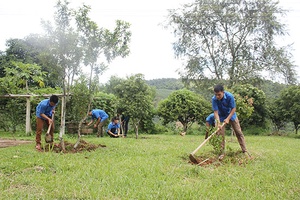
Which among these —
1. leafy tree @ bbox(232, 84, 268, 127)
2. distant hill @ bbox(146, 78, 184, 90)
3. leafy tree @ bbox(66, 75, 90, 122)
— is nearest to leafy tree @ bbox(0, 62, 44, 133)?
leafy tree @ bbox(66, 75, 90, 122)

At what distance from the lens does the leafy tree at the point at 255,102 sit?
1708cm

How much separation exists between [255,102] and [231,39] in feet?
21.5

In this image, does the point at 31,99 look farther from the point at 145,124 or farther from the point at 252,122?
the point at 252,122

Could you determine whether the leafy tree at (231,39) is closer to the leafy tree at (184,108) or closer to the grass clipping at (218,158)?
the leafy tree at (184,108)

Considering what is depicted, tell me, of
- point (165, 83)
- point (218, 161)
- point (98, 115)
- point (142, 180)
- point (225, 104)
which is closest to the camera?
point (142, 180)

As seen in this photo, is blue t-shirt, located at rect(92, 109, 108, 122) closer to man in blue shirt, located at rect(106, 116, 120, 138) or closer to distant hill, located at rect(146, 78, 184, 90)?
man in blue shirt, located at rect(106, 116, 120, 138)

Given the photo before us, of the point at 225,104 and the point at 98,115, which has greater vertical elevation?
the point at 225,104

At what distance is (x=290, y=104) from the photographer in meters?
17.2

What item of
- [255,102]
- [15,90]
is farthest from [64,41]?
[255,102]

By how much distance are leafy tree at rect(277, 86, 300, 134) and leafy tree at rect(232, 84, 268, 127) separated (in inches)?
43.3

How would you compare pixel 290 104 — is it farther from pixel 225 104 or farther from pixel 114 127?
pixel 225 104

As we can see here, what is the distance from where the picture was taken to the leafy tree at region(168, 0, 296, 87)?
2017cm

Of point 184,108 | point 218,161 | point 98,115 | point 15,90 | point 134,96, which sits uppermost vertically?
point 15,90

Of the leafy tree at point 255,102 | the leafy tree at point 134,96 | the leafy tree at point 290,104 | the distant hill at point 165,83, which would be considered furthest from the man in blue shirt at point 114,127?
the distant hill at point 165,83
